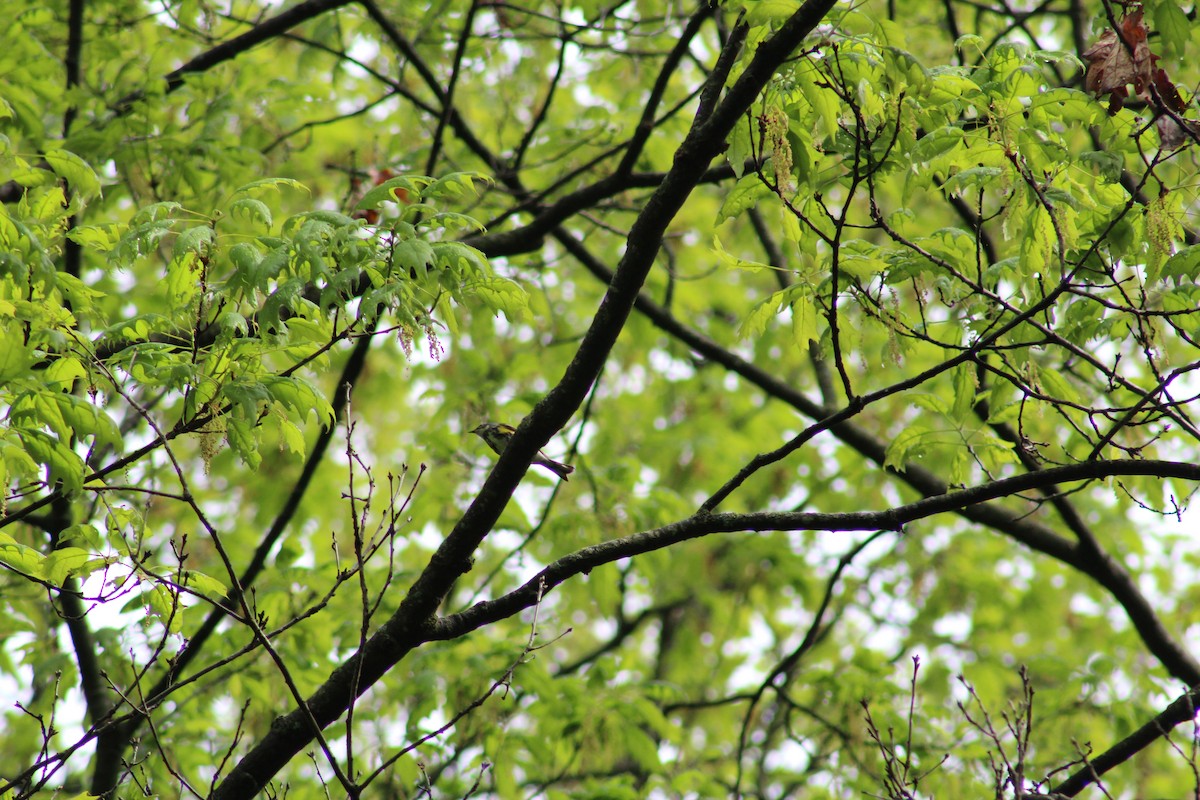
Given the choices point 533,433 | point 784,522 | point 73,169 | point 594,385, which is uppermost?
point 73,169

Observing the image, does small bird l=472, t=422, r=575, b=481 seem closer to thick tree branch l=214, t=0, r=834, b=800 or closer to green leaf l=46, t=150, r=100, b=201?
thick tree branch l=214, t=0, r=834, b=800

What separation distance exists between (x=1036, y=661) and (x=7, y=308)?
6.18 meters

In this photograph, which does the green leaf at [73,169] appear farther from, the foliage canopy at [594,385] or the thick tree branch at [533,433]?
the thick tree branch at [533,433]

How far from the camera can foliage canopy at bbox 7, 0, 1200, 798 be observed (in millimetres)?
3000

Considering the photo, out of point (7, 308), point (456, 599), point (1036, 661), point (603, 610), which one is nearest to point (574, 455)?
point (603, 610)

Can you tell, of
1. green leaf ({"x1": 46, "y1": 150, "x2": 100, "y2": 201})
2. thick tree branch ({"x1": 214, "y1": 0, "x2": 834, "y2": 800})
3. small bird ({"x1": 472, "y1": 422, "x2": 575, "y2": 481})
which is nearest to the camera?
thick tree branch ({"x1": 214, "y1": 0, "x2": 834, "y2": 800})

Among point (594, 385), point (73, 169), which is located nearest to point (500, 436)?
point (594, 385)

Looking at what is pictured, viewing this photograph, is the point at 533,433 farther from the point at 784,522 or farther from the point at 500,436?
the point at 500,436

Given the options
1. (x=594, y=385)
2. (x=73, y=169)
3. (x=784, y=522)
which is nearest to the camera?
(x=784, y=522)

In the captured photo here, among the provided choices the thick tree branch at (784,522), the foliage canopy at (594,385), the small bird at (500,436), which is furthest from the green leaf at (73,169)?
the thick tree branch at (784,522)

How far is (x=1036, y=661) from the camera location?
6676mm

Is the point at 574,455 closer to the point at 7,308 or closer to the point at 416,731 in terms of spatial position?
the point at 416,731

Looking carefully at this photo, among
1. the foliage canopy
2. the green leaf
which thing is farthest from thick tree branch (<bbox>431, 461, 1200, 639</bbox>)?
the green leaf

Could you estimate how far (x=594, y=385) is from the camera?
455 cm
